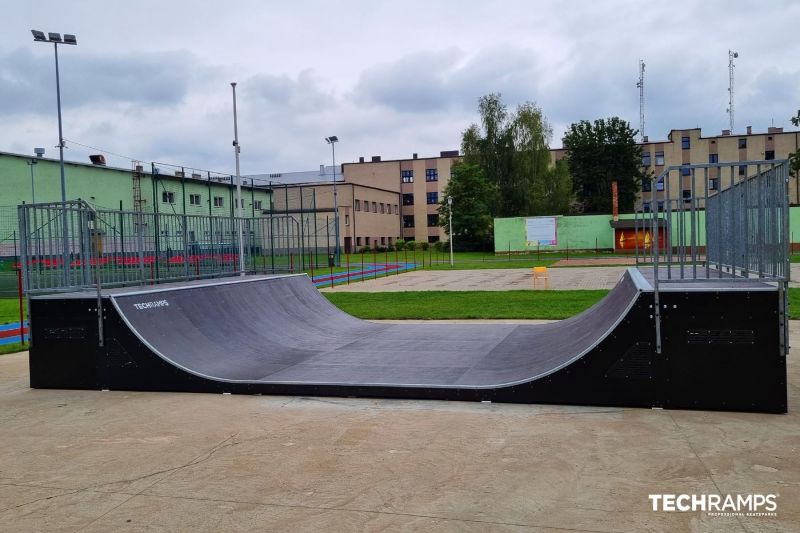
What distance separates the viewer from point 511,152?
68375mm

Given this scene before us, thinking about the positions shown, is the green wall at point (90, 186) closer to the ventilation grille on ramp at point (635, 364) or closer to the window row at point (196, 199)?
the window row at point (196, 199)

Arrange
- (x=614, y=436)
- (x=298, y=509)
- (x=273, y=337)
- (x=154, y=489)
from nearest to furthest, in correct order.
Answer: (x=298, y=509)
(x=154, y=489)
(x=614, y=436)
(x=273, y=337)

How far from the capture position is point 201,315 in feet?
30.0

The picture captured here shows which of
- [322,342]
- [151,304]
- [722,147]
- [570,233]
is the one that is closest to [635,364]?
[322,342]

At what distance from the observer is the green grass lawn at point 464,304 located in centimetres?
1500

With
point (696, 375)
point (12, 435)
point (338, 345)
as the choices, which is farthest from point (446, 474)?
point (338, 345)

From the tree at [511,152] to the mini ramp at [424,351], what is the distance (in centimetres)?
5697

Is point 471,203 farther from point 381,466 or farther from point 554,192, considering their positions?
point 381,466

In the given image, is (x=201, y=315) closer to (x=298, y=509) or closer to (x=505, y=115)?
(x=298, y=509)

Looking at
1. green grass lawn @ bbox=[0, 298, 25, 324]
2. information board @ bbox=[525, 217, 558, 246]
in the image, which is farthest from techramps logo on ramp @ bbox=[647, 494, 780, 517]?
information board @ bbox=[525, 217, 558, 246]

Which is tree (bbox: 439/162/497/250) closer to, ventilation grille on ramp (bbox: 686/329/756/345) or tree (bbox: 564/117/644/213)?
tree (bbox: 564/117/644/213)

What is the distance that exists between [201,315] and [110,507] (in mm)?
5150

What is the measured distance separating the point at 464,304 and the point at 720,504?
1357cm

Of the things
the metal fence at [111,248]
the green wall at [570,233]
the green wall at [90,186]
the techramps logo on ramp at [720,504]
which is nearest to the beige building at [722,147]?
the green wall at [570,233]
